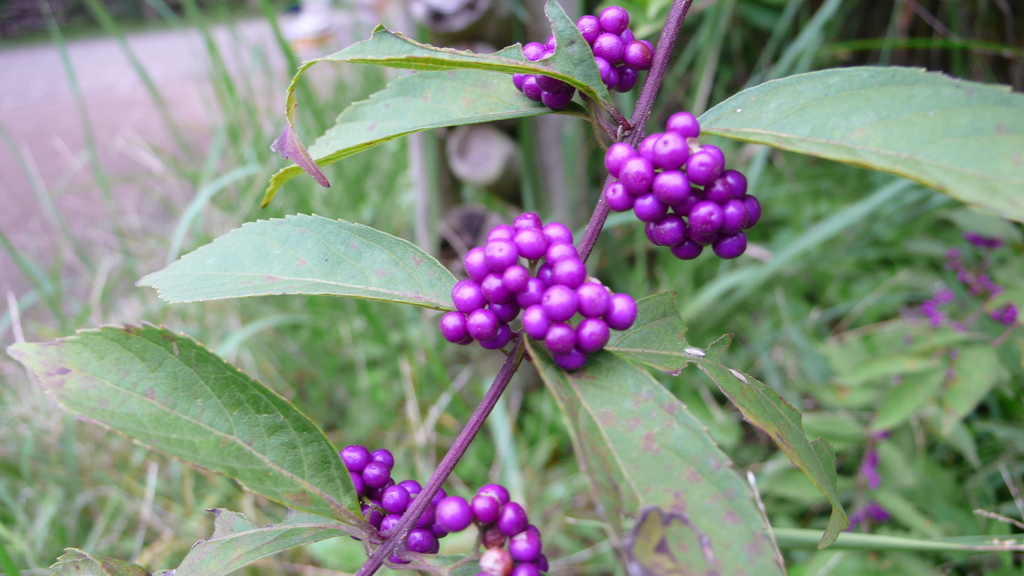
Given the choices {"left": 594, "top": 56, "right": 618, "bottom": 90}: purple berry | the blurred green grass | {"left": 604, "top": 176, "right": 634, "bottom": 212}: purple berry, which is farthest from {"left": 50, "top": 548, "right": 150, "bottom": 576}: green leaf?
the blurred green grass

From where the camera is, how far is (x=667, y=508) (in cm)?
50

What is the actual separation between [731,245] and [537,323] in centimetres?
21

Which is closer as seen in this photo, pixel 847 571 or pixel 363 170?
pixel 847 571

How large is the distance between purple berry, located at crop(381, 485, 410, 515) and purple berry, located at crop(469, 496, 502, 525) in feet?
0.36

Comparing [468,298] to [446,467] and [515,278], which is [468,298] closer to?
[515,278]

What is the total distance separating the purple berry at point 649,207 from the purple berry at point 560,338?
136 mm

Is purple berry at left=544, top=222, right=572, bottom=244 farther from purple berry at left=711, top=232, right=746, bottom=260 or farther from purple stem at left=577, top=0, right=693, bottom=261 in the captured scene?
purple berry at left=711, top=232, right=746, bottom=260

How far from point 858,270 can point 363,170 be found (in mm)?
2121

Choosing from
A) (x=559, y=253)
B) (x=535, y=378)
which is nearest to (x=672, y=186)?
(x=559, y=253)

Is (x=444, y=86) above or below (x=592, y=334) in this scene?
above

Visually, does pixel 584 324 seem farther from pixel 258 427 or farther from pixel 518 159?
pixel 518 159

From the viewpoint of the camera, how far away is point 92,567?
67cm

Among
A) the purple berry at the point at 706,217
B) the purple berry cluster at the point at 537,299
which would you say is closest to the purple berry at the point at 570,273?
the purple berry cluster at the point at 537,299

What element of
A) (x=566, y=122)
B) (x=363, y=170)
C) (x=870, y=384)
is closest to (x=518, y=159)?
(x=566, y=122)
